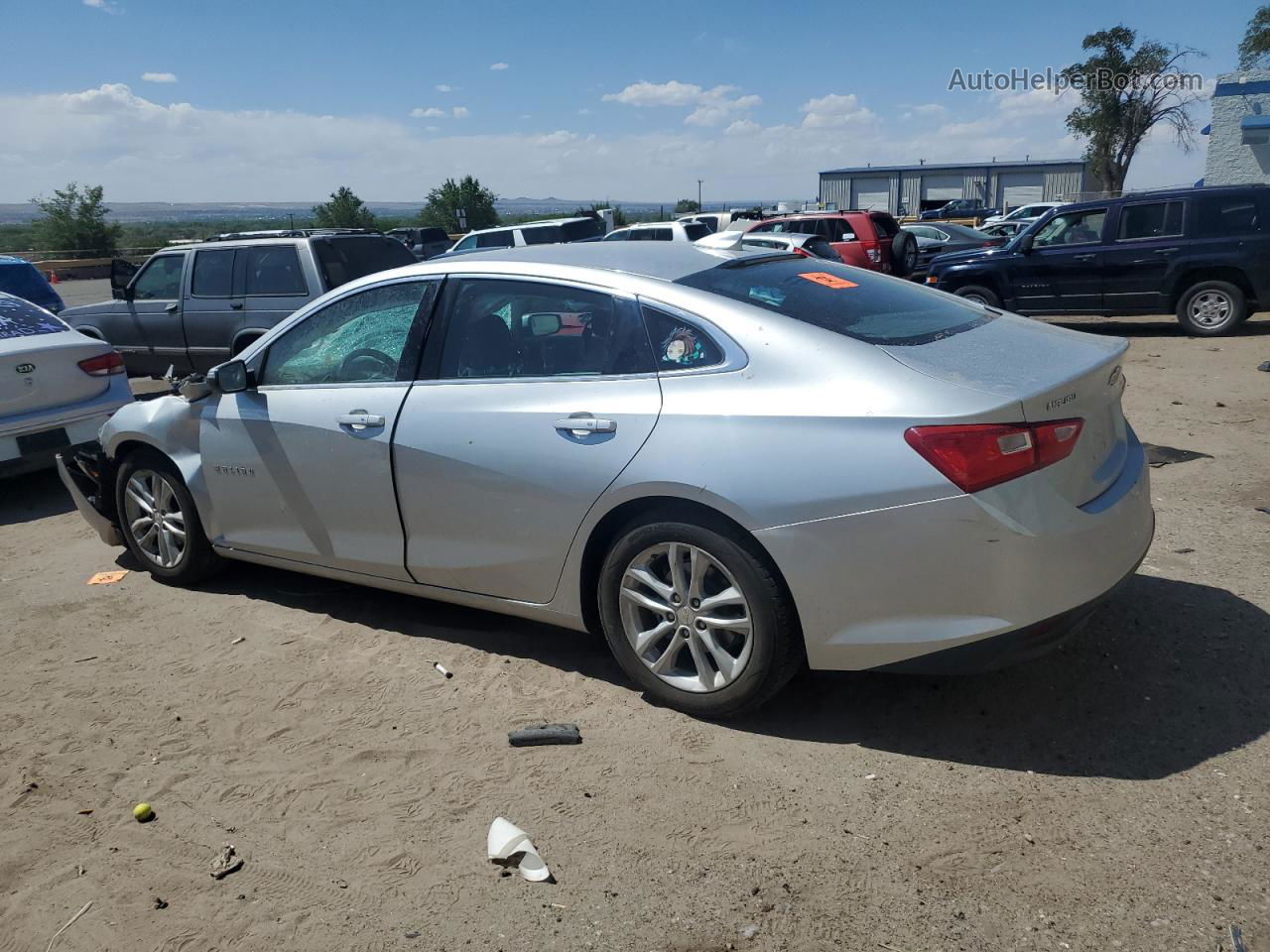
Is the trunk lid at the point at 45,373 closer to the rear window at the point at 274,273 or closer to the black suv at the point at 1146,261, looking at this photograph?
the rear window at the point at 274,273

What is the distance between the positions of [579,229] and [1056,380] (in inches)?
840

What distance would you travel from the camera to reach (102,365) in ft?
25.2

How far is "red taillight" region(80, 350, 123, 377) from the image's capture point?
7.58m

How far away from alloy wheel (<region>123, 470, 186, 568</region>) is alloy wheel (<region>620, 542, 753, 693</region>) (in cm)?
277

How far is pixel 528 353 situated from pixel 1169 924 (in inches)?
111

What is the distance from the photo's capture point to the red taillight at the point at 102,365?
758 cm

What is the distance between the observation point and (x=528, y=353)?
3.99m

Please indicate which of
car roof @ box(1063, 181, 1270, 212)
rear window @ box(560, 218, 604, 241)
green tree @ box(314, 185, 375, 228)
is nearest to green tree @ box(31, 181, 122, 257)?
green tree @ box(314, 185, 375, 228)

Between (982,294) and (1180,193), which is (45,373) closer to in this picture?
(982,294)

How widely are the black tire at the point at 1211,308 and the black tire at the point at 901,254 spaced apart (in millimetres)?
5315

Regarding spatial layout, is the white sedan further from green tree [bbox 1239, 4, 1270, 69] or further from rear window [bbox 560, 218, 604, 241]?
green tree [bbox 1239, 4, 1270, 69]

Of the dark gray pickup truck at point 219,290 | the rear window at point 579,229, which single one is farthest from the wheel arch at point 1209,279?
the rear window at point 579,229

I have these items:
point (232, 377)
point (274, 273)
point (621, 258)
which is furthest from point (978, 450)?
point (274, 273)

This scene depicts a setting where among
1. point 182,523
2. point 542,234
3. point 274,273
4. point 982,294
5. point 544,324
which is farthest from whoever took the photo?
point 542,234
